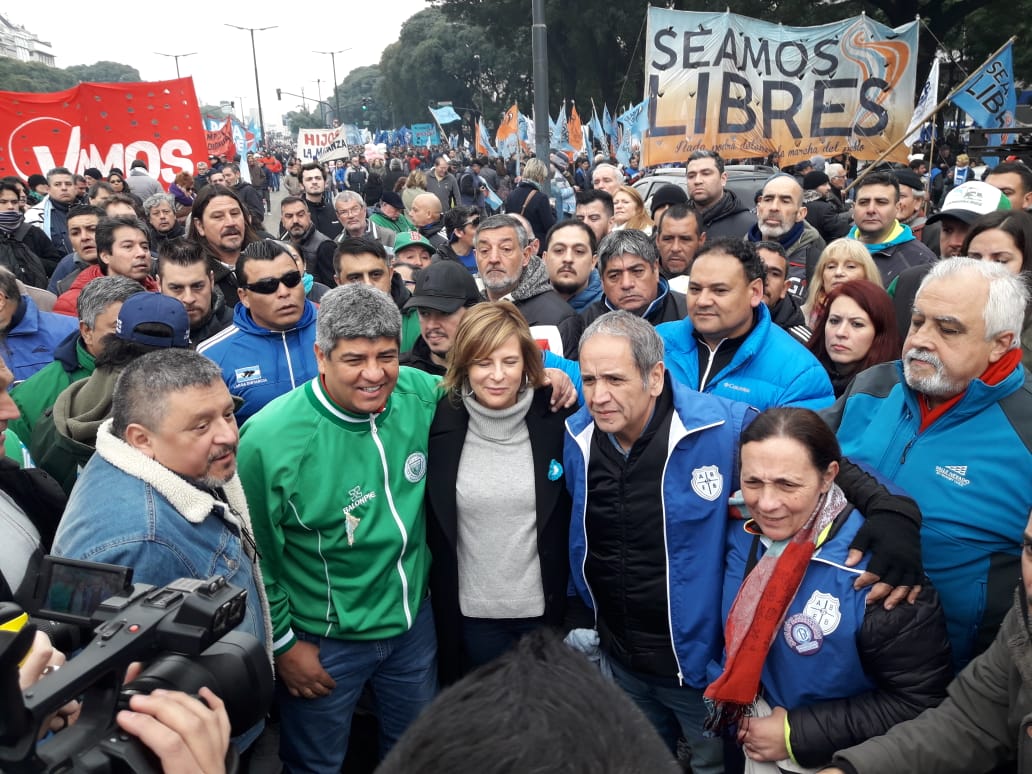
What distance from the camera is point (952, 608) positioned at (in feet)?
8.22

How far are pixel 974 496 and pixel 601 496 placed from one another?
1175 millimetres

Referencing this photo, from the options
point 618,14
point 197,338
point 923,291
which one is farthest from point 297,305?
point 618,14

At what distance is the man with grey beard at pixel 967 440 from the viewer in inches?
95.6

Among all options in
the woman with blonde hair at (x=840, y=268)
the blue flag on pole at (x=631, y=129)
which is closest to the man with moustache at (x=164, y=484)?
the woman with blonde hair at (x=840, y=268)

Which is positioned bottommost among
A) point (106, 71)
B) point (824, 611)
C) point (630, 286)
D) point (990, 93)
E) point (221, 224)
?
point (824, 611)

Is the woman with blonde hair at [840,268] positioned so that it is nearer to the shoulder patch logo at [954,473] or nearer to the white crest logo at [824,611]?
the shoulder patch logo at [954,473]

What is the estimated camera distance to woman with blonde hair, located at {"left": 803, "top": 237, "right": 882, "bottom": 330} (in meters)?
4.21

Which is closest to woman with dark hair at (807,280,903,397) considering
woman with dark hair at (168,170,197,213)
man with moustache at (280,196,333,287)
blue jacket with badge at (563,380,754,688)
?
blue jacket with badge at (563,380,754,688)

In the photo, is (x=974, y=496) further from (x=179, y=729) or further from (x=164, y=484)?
(x=164, y=484)

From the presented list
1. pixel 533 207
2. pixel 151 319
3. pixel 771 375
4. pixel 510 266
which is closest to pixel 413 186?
pixel 533 207

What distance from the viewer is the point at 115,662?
1315 mm

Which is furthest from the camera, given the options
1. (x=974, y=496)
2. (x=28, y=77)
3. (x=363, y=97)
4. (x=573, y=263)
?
(x=363, y=97)

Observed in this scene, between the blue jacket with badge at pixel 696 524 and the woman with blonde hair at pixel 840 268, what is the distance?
1.79m

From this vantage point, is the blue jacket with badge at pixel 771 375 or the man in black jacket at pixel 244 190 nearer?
the blue jacket with badge at pixel 771 375
